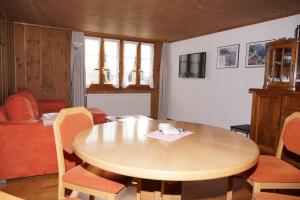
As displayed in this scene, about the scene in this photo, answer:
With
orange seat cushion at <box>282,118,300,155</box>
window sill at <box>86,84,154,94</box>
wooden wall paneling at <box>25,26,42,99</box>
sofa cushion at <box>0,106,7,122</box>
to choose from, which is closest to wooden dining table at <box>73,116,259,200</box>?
orange seat cushion at <box>282,118,300,155</box>

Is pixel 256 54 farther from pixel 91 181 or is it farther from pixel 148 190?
pixel 91 181

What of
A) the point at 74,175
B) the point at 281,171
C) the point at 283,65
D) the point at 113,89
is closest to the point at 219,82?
the point at 283,65

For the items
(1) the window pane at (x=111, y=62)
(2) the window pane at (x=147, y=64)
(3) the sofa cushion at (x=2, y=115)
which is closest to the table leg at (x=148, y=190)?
(3) the sofa cushion at (x=2, y=115)

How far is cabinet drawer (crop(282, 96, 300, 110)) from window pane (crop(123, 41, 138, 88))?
4205 mm

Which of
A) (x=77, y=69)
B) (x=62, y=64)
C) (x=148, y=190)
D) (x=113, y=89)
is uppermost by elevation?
(x=62, y=64)

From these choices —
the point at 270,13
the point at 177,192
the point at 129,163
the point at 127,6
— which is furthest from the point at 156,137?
the point at 270,13

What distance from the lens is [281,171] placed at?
5.78 ft

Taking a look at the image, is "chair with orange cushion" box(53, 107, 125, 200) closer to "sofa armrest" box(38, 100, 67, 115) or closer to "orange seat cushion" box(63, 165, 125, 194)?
"orange seat cushion" box(63, 165, 125, 194)

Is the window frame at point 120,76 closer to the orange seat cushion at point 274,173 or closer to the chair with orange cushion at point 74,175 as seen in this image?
the chair with orange cushion at point 74,175

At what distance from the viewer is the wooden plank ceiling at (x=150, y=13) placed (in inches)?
136

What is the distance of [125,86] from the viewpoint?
A: 650cm

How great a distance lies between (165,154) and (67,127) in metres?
0.87

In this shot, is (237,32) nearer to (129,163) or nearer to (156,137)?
(156,137)

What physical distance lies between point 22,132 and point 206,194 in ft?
6.87
